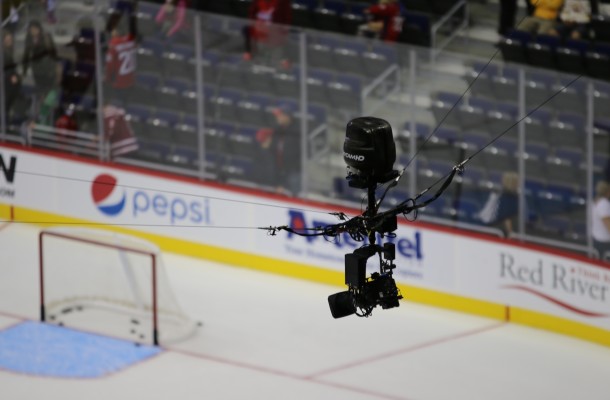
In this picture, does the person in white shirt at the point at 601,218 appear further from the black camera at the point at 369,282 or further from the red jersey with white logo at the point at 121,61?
the black camera at the point at 369,282

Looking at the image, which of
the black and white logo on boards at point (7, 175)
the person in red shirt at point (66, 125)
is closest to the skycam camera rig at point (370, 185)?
the person in red shirt at point (66, 125)

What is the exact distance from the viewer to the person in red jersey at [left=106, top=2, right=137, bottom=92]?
20.4m

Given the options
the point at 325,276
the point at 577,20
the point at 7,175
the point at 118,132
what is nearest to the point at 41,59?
the point at 118,132

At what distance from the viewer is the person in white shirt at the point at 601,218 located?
17.7m

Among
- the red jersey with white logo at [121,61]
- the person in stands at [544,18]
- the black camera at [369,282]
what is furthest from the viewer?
the red jersey with white logo at [121,61]

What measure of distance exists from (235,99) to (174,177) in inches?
44.5

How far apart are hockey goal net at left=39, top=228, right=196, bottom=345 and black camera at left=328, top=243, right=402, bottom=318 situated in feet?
20.0

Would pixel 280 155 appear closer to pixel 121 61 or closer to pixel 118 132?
pixel 118 132

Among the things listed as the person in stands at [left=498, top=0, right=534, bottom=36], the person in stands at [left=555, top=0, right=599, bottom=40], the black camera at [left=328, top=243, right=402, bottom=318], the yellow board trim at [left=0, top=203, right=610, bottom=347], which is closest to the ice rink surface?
the yellow board trim at [left=0, top=203, right=610, bottom=347]

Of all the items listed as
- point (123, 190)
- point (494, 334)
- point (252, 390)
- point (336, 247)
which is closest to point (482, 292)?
point (494, 334)

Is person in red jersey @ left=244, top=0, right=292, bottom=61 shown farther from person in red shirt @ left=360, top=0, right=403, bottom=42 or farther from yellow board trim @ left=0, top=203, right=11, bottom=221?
yellow board trim @ left=0, top=203, right=11, bottom=221

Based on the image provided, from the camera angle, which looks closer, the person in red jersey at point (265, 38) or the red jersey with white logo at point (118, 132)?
the person in red jersey at point (265, 38)

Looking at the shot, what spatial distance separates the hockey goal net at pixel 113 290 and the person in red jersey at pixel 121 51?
274 cm

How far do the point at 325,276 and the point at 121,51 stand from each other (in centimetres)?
349
